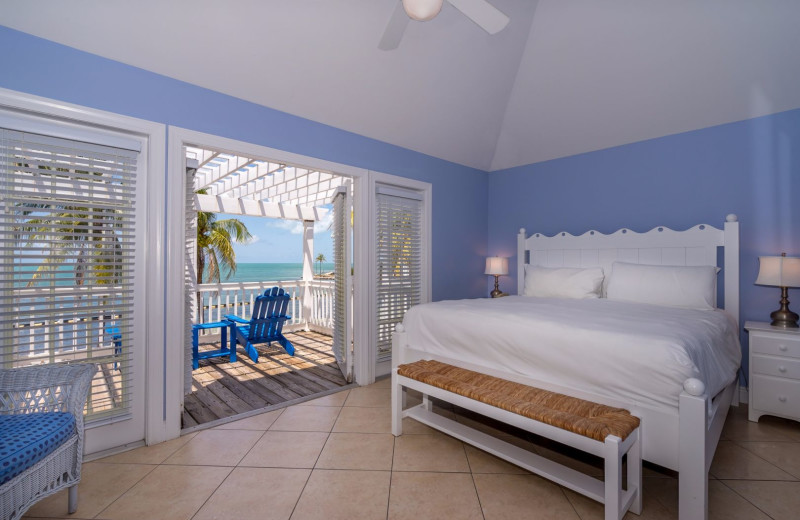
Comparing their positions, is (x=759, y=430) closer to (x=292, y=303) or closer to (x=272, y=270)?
(x=292, y=303)

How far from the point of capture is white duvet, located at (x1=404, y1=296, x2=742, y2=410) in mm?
1758

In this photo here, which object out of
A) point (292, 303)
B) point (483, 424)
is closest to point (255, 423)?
point (483, 424)

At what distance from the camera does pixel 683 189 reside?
362 centimetres

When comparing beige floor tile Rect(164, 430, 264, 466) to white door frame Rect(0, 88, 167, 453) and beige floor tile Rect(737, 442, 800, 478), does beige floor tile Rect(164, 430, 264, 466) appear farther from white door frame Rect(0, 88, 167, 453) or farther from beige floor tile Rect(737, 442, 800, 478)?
beige floor tile Rect(737, 442, 800, 478)

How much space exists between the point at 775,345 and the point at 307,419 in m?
3.64

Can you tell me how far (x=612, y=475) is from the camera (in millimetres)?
1529

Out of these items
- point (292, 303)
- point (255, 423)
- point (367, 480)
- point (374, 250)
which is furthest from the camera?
point (292, 303)

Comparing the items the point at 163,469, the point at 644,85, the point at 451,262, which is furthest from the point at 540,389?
the point at 644,85

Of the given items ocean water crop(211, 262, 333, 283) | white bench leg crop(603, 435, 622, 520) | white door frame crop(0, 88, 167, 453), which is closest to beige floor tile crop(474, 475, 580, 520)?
white bench leg crop(603, 435, 622, 520)

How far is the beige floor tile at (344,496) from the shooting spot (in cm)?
177

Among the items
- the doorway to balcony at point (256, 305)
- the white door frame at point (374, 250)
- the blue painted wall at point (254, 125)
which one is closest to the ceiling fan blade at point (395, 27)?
the blue painted wall at point (254, 125)

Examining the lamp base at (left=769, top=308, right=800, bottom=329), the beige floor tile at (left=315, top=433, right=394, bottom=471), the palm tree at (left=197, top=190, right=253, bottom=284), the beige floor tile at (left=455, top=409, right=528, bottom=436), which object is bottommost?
the beige floor tile at (left=315, top=433, right=394, bottom=471)

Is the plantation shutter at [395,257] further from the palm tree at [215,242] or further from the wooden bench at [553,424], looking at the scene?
the palm tree at [215,242]

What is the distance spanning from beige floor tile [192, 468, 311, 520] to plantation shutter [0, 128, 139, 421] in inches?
40.6
